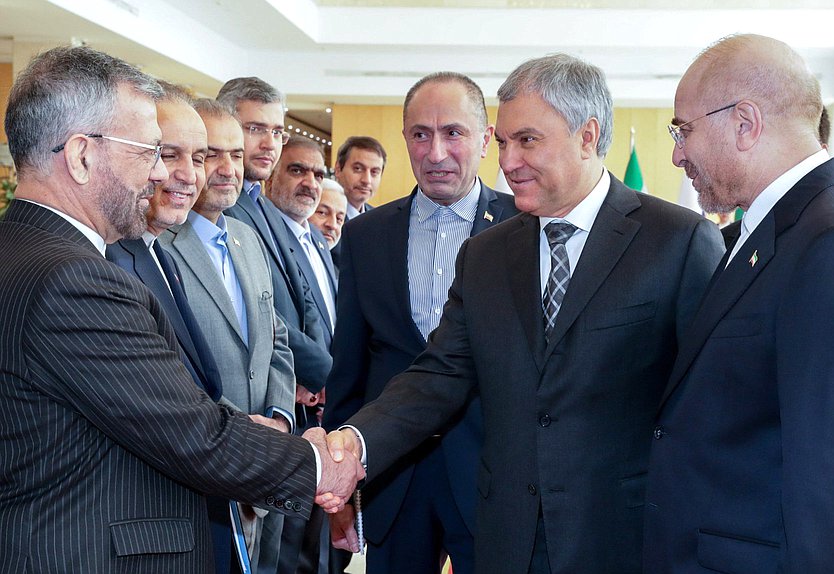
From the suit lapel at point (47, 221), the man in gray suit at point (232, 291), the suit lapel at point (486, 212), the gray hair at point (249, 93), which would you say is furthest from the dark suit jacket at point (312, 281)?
the suit lapel at point (47, 221)

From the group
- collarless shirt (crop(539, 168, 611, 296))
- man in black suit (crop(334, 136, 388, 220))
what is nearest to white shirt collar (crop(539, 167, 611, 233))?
collarless shirt (crop(539, 168, 611, 296))

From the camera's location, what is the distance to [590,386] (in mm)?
2025

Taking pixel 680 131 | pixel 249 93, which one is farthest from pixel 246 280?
pixel 680 131

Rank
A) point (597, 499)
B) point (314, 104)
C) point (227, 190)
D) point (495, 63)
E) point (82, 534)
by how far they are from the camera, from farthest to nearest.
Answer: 1. point (314, 104)
2. point (495, 63)
3. point (227, 190)
4. point (597, 499)
5. point (82, 534)

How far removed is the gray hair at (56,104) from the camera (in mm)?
1819

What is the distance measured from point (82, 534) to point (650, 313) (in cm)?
130

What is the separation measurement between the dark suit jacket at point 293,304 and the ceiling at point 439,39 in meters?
8.57

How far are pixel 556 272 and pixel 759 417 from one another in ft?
2.21

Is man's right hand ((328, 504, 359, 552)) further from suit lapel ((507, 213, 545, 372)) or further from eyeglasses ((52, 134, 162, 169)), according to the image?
eyeglasses ((52, 134, 162, 169))

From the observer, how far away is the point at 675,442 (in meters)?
1.79

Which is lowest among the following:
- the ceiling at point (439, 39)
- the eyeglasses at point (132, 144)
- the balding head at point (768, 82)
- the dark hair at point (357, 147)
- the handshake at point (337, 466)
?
the handshake at point (337, 466)

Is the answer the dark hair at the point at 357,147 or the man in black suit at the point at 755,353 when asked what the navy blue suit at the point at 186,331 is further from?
the dark hair at the point at 357,147

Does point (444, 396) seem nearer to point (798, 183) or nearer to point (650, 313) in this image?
point (650, 313)

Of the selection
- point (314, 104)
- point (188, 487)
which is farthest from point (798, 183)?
point (314, 104)
